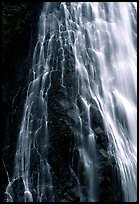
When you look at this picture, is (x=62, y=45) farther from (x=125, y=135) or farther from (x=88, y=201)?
(x=88, y=201)

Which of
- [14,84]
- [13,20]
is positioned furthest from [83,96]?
[13,20]

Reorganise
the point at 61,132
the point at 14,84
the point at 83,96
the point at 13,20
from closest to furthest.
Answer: the point at 61,132 < the point at 83,96 < the point at 14,84 < the point at 13,20

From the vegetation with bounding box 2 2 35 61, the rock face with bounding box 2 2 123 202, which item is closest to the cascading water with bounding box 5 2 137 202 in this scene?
the rock face with bounding box 2 2 123 202

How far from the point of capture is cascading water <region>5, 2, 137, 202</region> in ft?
33.4

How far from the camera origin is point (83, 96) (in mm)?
11500

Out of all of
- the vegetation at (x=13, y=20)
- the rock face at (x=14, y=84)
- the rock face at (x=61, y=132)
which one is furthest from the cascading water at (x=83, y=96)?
the vegetation at (x=13, y=20)

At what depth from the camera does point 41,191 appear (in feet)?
32.7

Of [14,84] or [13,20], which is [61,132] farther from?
[13,20]

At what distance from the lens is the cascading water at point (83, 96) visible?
33.4ft

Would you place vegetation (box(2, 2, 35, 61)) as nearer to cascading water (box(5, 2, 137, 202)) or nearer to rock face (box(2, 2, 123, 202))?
cascading water (box(5, 2, 137, 202))

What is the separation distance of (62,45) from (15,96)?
243 centimetres

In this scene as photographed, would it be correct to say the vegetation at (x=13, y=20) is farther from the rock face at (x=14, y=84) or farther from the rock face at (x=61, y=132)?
the rock face at (x=61, y=132)

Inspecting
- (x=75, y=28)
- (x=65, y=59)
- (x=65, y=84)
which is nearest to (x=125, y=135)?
(x=65, y=84)

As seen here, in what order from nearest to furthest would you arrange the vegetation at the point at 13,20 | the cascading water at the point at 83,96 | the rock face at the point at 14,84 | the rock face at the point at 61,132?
the rock face at the point at 61,132 < the cascading water at the point at 83,96 < the rock face at the point at 14,84 < the vegetation at the point at 13,20
